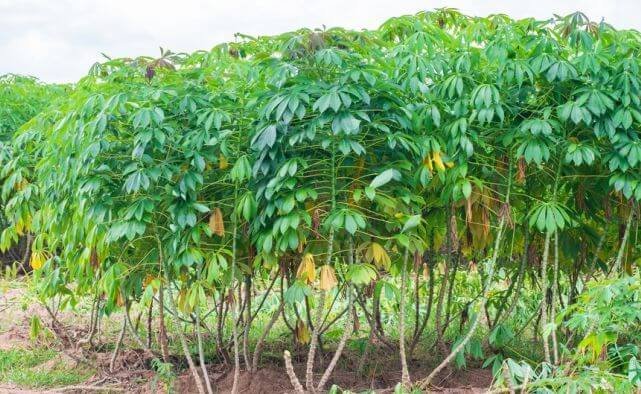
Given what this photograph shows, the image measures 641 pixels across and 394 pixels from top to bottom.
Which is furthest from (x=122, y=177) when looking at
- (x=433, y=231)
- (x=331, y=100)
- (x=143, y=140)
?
(x=433, y=231)

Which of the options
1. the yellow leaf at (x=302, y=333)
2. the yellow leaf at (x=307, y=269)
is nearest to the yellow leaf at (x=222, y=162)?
the yellow leaf at (x=307, y=269)

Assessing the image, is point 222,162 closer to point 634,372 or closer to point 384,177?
point 384,177

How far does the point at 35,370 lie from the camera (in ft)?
20.3

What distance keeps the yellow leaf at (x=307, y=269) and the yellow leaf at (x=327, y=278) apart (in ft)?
0.19

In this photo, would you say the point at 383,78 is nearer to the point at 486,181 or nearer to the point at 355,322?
the point at 486,181

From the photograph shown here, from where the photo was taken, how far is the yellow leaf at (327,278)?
4.34 metres

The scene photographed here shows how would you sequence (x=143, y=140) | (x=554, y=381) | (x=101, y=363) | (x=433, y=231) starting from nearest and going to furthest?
(x=554, y=381), (x=143, y=140), (x=433, y=231), (x=101, y=363)

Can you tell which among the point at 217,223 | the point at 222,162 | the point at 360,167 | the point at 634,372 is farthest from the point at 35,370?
the point at 634,372

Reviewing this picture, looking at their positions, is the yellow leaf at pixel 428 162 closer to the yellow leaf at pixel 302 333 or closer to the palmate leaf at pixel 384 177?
the palmate leaf at pixel 384 177

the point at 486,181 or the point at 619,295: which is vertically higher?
the point at 486,181

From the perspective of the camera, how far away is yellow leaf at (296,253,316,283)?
14.5ft

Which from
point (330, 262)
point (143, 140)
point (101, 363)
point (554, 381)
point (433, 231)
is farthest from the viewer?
point (101, 363)

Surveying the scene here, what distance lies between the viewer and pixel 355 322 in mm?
6230

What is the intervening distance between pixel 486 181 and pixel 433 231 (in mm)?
610
